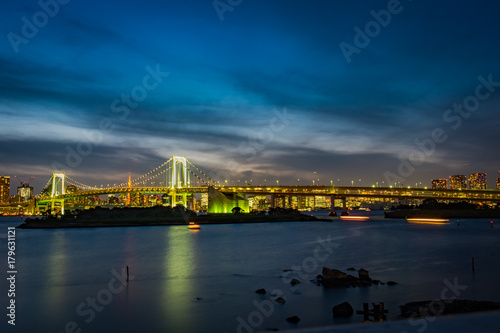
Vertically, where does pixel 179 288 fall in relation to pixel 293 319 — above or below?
below

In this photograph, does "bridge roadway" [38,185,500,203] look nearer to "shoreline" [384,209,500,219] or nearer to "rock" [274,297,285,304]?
"shoreline" [384,209,500,219]

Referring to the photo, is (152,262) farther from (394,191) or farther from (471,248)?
(394,191)

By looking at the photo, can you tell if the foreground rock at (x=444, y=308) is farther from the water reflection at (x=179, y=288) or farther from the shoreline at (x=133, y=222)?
the shoreline at (x=133, y=222)

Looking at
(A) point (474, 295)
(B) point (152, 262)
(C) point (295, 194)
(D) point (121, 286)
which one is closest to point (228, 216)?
(C) point (295, 194)

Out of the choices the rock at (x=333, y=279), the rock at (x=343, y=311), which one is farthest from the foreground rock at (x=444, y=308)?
the rock at (x=333, y=279)

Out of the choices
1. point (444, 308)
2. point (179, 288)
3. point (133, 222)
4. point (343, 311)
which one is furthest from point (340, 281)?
point (133, 222)

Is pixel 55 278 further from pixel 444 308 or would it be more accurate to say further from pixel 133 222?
pixel 133 222

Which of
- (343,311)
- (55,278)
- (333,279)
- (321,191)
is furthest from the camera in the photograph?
(321,191)
